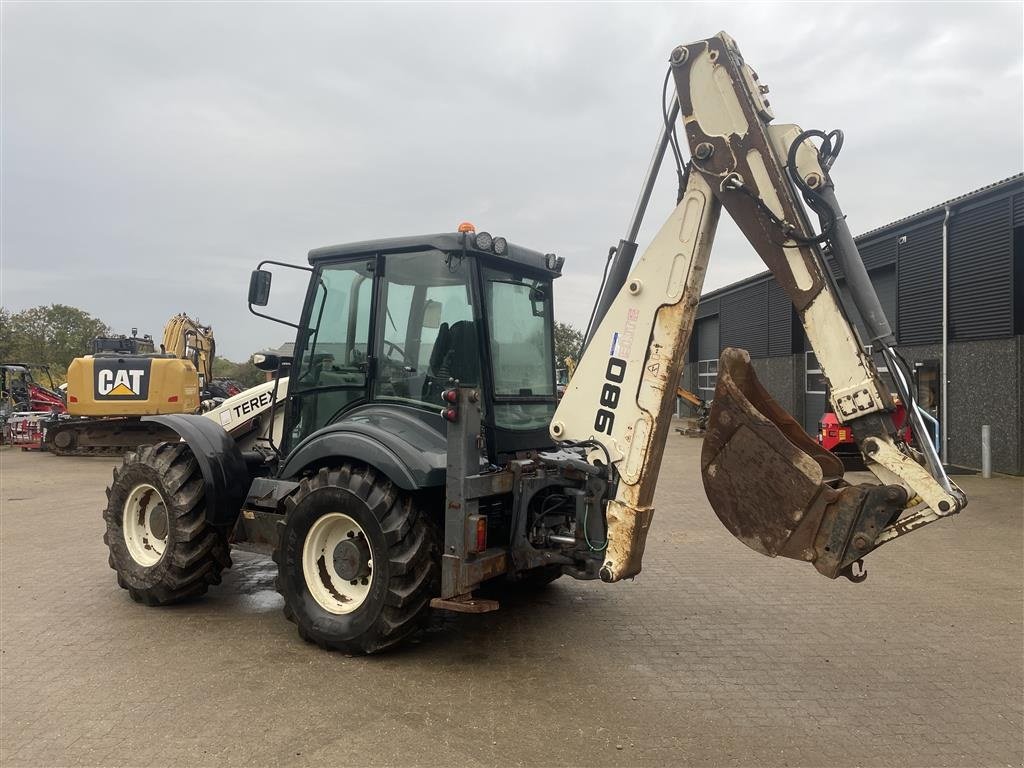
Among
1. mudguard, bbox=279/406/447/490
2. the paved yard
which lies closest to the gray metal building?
the paved yard

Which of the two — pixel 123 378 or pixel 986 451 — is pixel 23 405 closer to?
pixel 123 378

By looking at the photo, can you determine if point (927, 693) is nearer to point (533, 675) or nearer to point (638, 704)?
point (638, 704)

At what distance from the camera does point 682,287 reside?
3750 mm

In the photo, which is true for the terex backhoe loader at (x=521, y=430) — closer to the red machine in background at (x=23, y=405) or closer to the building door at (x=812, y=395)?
the red machine in background at (x=23, y=405)

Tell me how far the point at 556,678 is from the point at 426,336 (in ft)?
7.27

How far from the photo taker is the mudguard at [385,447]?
4.01 m

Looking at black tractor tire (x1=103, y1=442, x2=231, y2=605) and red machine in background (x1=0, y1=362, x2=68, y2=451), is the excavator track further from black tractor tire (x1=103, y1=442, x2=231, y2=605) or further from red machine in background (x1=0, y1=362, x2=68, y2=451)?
black tractor tire (x1=103, y1=442, x2=231, y2=605)

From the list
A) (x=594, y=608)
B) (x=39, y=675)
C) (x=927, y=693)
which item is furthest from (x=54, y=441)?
(x=927, y=693)

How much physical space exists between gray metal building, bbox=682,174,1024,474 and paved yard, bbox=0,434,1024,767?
693cm

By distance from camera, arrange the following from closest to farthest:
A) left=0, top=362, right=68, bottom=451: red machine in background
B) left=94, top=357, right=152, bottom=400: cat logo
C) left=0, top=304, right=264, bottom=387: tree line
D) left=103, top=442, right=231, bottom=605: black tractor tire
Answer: left=103, top=442, right=231, bottom=605: black tractor tire
left=94, top=357, right=152, bottom=400: cat logo
left=0, top=362, right=68, bottom=451: red machine in background
left=0, top=304, right=264, bottom=387: tree line

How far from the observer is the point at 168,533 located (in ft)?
16.6

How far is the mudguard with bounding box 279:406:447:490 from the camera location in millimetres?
4008

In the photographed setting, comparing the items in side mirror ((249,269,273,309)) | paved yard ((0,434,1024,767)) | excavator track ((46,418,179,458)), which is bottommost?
paved yard ((0,434,1024,767))

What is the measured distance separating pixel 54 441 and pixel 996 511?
17.8 metres
